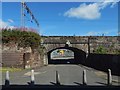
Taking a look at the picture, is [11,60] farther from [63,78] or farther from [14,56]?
[63,78]

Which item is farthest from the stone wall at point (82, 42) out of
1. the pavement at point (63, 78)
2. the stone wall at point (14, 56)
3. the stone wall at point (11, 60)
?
the pavement at point (63, 78)

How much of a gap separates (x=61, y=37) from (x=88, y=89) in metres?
28.7

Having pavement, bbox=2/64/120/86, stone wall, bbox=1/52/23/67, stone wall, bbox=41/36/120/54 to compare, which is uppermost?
stone wall, bbox=41/36/120/54

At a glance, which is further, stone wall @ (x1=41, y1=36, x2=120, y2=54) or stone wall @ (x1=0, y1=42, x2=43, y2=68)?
stone wall @ (x1=41, y1=36, x2=120, y2=54)

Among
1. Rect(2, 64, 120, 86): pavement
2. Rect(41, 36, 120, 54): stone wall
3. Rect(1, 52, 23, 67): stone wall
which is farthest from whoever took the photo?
Rect(41, 36, 120, 54): stone wall

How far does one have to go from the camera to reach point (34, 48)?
31.1m

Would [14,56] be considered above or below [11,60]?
above

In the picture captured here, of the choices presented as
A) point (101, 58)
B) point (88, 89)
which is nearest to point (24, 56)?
point (101, 58)

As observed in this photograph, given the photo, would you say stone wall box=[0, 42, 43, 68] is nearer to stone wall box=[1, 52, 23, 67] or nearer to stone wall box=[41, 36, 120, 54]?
stone wall box=[1, 52, 23, 67]

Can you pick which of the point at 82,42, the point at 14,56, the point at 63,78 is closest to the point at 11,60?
the point at 14,56

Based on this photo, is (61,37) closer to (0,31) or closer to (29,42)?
(29,42)

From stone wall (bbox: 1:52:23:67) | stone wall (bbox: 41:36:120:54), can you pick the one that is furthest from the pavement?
stone wall (bbox: 41:36:120:54)

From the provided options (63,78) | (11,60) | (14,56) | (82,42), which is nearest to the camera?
(63,78)

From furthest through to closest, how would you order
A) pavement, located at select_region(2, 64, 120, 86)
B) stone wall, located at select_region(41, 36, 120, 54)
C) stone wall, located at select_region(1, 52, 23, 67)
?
1. stone wall, located at select_region(41, 36, 120, 54)
2. stone wall, located at select_region(1, 52, 23, 67)
3. pavement, located at select_region(2, 64, 120, 86)
